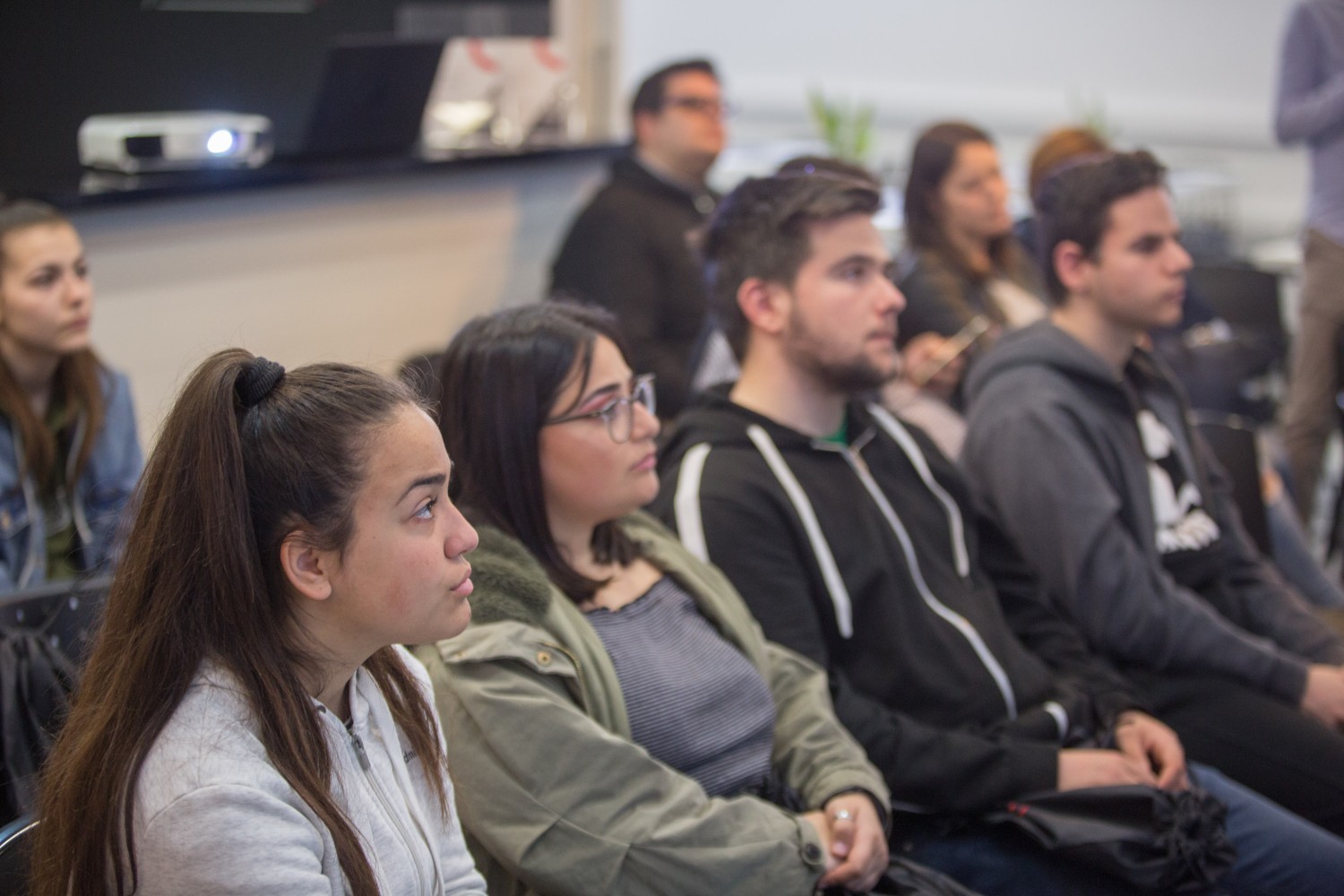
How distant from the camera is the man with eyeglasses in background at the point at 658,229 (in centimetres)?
340

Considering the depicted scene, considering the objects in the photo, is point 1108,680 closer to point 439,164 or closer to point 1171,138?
point 439,164

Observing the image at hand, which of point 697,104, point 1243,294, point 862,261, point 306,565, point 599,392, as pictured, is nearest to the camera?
point 306,565

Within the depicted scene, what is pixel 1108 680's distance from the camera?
195cm

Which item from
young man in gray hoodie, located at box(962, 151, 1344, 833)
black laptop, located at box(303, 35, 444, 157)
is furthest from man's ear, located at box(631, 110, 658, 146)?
young man in gray hoodie, located at box(962, 151, 1344, 833)

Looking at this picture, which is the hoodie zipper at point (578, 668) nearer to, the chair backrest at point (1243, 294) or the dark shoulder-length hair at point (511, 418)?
the dark shoulder-length hair at point (511, 418)

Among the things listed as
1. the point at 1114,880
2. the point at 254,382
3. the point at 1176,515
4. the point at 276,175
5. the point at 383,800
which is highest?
the point at 254,382

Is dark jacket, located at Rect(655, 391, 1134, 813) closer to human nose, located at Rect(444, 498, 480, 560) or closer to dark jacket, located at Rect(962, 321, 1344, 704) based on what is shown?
dark jacket, located at Rect(962, 321, 1344, 704)

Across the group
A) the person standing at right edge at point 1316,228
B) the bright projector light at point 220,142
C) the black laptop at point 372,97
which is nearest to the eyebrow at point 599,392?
the bright projector light at point 220,142

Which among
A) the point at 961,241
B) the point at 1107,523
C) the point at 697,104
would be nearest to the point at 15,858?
the point at 1107,523

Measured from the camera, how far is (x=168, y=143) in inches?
120

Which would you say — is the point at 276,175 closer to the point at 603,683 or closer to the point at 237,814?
the point at 603,683

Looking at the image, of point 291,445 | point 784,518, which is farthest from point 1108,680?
point 291,445

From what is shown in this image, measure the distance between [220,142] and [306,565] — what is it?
7.86ft

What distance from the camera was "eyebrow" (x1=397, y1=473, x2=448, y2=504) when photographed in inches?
42.5
